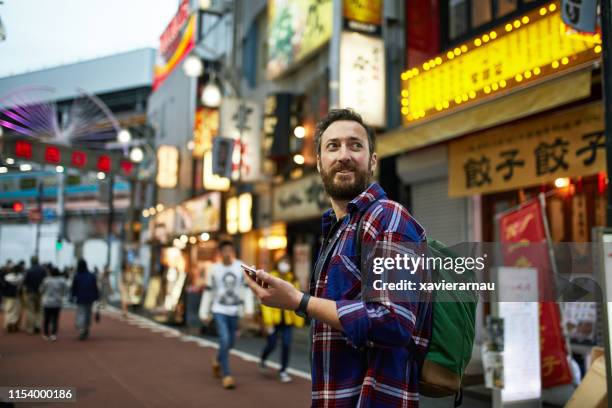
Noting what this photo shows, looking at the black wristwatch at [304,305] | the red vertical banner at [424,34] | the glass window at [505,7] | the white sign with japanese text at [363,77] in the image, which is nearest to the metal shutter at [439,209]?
the white sign with japanese text at [363,77]

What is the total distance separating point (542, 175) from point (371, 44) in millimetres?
5892

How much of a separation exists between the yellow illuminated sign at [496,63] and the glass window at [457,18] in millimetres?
1135

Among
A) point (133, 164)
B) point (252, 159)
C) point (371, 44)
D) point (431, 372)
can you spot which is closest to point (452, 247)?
point (431, 372)

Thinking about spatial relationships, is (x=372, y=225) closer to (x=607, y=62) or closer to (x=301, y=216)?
(x=607, y=62)

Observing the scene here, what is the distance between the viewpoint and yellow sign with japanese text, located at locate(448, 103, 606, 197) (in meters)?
8.90

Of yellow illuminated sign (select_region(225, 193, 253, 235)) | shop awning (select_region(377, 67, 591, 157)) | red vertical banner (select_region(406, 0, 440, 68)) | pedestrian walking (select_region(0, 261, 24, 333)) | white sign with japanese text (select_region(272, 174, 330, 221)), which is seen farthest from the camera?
yellow illuminated sign (select_region(225, 193, 253, 235))

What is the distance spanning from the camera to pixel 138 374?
8.92 m

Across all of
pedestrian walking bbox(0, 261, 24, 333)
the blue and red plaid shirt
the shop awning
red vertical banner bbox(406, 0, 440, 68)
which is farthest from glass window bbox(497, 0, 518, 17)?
pedestrian walking bbox(0, 261, 24, 333)

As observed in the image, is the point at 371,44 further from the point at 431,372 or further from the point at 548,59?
the point at 431,372

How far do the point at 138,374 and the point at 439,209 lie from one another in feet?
24.6

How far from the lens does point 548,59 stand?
30.7 ft

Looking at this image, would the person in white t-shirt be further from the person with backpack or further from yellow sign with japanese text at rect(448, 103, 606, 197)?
the person with backpack

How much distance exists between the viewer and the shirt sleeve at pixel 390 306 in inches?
70.6

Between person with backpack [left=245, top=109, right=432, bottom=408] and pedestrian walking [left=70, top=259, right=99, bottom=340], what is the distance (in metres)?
13.1
